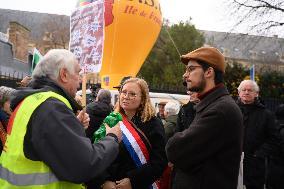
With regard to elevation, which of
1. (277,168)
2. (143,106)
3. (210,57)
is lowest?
(277,168)

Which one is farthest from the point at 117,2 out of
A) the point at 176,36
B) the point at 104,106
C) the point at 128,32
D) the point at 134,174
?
the point at 176,36

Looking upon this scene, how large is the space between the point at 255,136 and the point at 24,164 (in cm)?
375

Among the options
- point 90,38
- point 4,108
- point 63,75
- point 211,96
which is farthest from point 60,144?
point 4,108

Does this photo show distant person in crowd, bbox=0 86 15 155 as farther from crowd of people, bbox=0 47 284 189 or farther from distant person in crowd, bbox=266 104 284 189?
distant person in crowd, bbox=266 104 284 189

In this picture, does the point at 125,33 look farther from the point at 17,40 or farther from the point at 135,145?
the point at 17,40

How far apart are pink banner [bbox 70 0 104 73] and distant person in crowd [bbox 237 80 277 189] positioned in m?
2.29

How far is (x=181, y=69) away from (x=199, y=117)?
3065 centimetres

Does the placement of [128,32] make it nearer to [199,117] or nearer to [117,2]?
[117,2]

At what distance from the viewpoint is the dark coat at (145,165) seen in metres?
3.67

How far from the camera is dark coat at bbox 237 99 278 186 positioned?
207 inches

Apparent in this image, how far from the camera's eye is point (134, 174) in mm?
3654

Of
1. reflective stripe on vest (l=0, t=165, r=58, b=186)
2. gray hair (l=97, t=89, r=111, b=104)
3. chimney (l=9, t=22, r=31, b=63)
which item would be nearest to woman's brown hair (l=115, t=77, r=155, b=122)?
reflective stripe on vest (l=0, t=165, r=58, b=186)

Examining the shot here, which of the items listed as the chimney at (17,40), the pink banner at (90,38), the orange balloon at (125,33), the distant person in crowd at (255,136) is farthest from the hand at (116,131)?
the chimney at (17,40)

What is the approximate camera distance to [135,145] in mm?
3709
